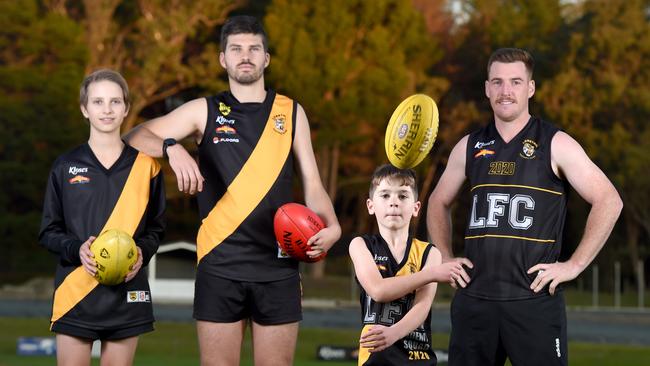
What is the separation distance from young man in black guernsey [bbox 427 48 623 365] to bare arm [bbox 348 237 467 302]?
0.39 meters

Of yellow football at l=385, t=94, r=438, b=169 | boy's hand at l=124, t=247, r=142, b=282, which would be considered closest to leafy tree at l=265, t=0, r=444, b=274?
yellow football at l=385, t=94, r=438, b=169

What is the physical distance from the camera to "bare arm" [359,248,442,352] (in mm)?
6023

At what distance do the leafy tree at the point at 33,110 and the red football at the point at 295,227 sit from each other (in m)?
31.1

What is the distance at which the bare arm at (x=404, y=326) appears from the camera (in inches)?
237

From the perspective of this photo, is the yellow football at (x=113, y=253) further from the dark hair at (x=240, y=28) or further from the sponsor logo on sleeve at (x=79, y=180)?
the dark hair at (x=240, y=28)

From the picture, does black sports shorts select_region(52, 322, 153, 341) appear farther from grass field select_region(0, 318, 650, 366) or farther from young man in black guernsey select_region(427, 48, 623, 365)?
grass field select_region(0, 318, 650, 366)

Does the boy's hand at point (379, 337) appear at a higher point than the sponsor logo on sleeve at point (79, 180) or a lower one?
lower

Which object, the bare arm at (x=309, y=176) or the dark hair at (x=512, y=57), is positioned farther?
the bare arm at (x=309, y=176)

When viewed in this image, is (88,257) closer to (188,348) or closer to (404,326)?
(404,326)

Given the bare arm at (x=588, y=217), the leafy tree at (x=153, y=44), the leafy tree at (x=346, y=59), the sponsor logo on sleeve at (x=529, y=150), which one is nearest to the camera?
the bare arm at (x=588, y=217)

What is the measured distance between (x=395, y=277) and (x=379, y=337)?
0.32 m

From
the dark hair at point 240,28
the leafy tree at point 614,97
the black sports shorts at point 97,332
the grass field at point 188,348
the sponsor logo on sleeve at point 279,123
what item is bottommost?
the grass field at point 188,348

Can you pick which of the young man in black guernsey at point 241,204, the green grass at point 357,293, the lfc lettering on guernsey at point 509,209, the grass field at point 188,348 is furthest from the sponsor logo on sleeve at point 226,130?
the green grass at point 357,293

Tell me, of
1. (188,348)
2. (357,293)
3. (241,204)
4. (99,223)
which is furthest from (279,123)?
(357,293)
